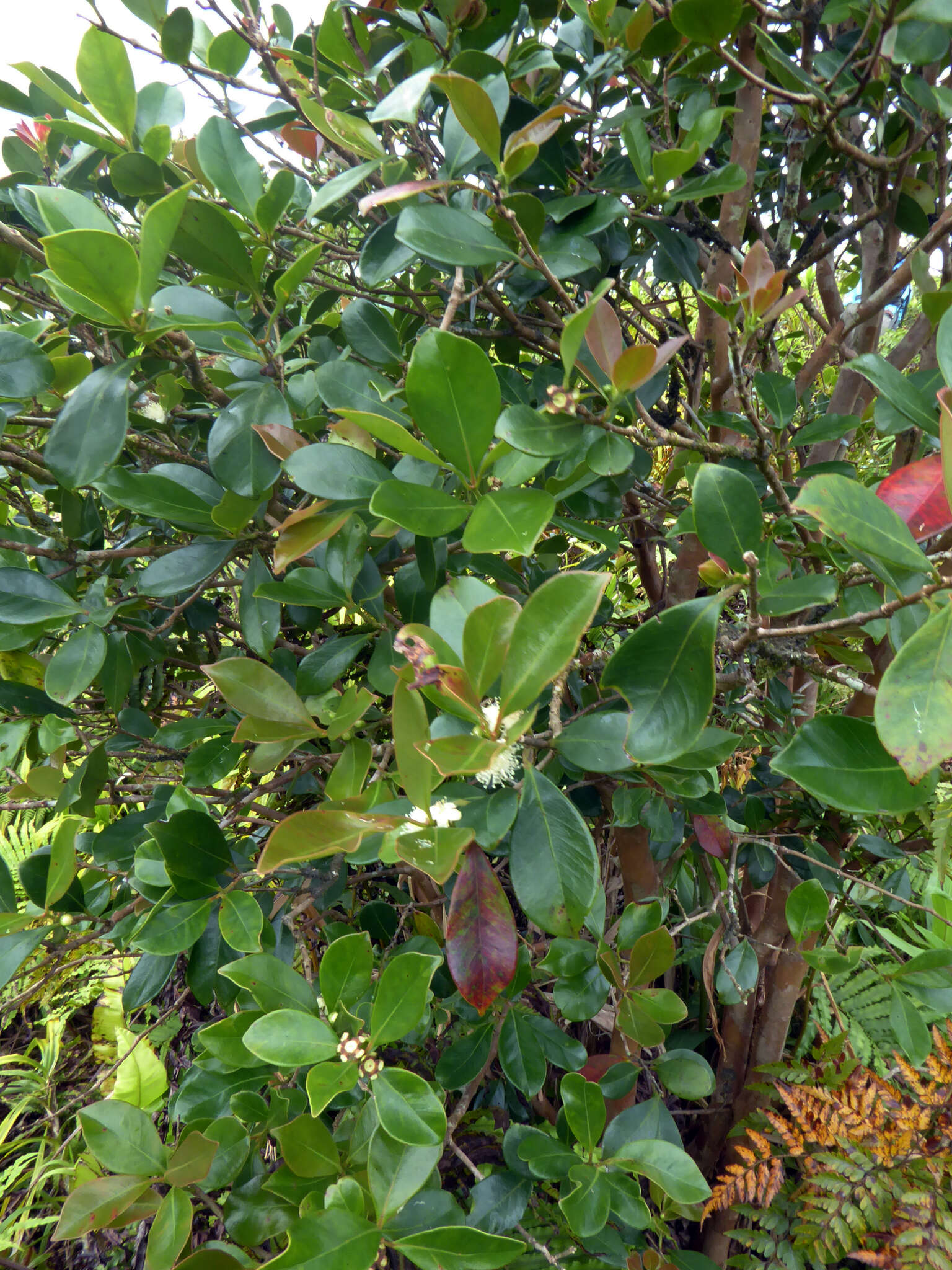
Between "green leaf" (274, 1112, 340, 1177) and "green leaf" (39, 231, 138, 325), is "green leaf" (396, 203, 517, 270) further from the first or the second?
"green leaf" (274, 1112, 340, 1177)

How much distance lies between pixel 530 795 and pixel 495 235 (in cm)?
39

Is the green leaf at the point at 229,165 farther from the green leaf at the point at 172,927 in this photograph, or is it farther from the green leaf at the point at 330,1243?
the green leaf at the point at 330,1243

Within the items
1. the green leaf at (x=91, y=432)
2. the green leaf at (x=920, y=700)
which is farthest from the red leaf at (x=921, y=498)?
the green leaf at (x=91, y=432)

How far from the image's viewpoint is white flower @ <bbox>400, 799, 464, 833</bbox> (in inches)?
17.6

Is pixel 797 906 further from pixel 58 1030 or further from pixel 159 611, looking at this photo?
pixel 58 1030

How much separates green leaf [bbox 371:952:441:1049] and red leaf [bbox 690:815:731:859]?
0.43 m

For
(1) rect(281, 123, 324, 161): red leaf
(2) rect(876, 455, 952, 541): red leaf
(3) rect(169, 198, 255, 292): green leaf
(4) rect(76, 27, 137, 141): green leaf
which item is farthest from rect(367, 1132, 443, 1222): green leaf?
(1) rect(281, 123, 324, 161): red leaf

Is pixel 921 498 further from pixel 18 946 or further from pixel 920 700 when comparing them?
pixel 18 946

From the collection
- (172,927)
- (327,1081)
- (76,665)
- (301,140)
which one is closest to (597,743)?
(327,1081)

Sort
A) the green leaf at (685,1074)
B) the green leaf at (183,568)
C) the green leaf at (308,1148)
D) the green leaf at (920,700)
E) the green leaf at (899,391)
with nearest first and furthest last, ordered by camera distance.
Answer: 1. the green leaf at (920,700)
2. the green leaf at (899,391)
3. the green leaf at (308,1148)
4. the green leaf at (183,568)
5. the green leaf at (685,1074)

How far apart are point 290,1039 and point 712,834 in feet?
1.74

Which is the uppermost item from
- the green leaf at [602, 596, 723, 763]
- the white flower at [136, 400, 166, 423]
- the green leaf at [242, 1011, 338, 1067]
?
the white flower at [136, 400, 166, 423]

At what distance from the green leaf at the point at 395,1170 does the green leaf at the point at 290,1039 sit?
0.25 ft

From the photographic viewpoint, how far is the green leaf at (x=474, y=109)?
15.4 inches
